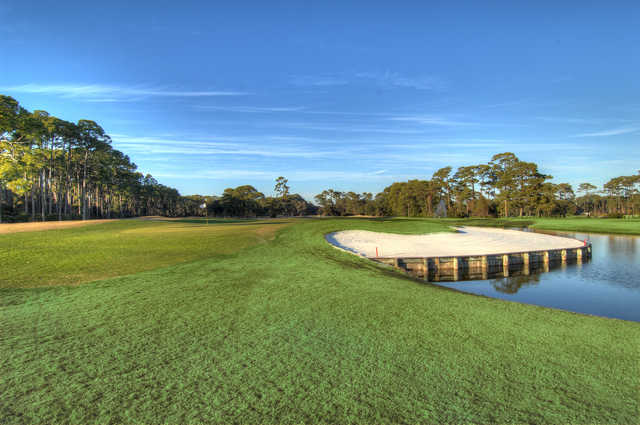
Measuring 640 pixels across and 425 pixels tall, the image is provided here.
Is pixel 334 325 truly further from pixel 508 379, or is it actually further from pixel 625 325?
pixel 625 325

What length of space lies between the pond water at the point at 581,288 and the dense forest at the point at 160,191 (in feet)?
89.6

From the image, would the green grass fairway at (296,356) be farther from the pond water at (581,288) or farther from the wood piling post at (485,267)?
the wood piling post at (485,267)

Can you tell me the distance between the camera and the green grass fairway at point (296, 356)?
8.17ft

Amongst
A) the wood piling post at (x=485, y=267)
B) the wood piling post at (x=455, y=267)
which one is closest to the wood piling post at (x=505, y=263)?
the wood piling post at (x=485, y=267)

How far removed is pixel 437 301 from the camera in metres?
6.12

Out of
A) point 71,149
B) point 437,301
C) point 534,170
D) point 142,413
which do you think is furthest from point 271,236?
point 534,170

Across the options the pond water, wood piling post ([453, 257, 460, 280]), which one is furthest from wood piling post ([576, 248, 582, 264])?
wood piling post ([453, 257, 460, 280])

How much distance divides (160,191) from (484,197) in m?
90.2

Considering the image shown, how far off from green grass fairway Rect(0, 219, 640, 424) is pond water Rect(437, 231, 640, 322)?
5.78 meters

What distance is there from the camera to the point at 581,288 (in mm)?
11656

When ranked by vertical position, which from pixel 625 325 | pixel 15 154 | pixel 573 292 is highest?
pixel 15 154

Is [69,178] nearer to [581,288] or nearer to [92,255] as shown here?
[92,255]

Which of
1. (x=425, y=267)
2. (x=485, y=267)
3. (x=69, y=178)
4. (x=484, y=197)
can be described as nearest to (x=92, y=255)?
(x=425, y=267)

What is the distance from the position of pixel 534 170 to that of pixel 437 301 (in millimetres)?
68883
